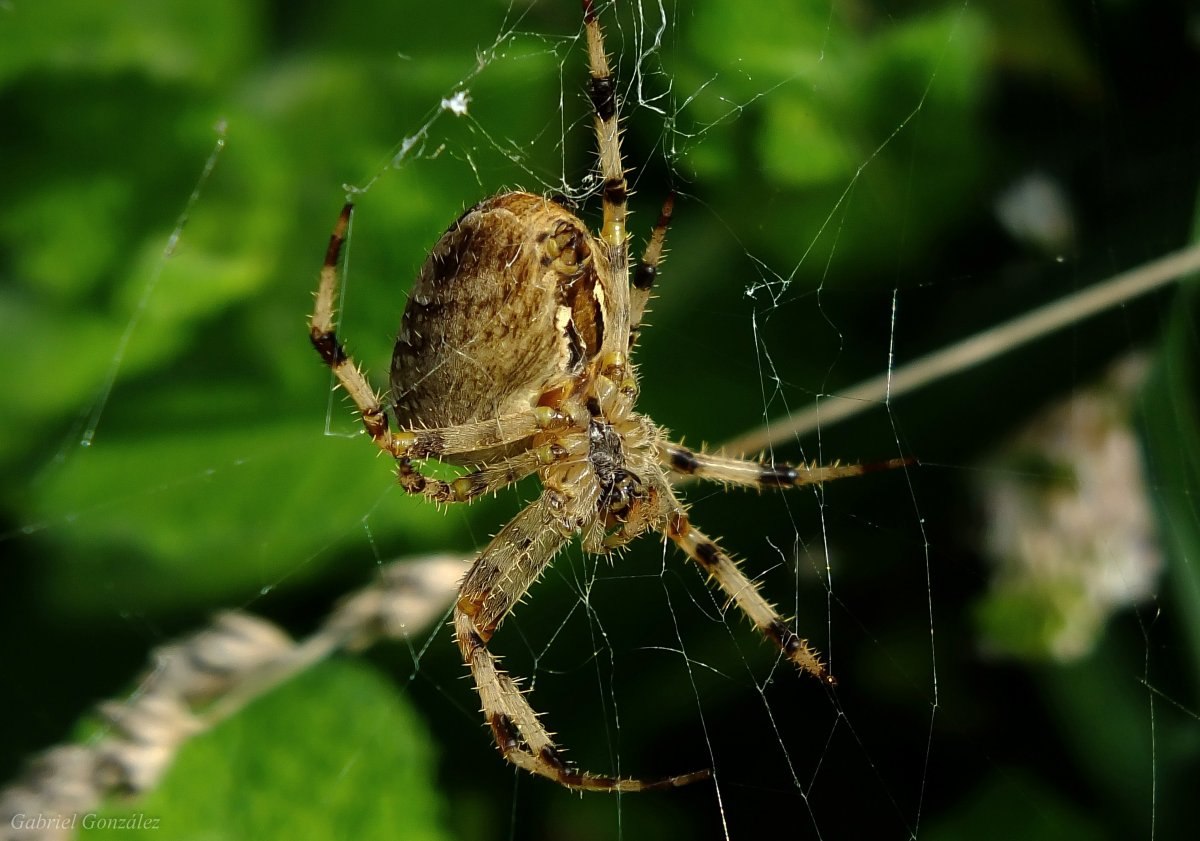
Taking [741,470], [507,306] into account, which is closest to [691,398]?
[741,470]

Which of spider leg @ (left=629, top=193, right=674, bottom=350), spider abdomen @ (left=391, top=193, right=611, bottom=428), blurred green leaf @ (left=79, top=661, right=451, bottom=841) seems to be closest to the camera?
spider abdomen @ (left=391, top=193, right=611, bottom=428)

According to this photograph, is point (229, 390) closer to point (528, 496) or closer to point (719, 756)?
point (528, 496)

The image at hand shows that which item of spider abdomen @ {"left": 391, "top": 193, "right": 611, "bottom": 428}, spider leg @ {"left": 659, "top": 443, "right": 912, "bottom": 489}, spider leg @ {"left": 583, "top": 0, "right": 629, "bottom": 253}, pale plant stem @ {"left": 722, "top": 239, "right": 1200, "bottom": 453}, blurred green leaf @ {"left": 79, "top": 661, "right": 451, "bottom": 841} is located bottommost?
blurred green leaf @ {"left": 79, "top": 661, "right": 451, "bottom": 841}

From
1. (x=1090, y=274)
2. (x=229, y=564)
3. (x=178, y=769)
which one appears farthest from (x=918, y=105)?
(x=178, y=769)

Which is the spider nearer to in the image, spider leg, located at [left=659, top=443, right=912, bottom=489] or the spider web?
spider leg, located at [left=659, top=443, right=912, bottom=489]

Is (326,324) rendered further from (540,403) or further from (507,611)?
(507,611)

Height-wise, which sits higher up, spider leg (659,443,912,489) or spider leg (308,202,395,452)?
spider leg (308,202,395,452)

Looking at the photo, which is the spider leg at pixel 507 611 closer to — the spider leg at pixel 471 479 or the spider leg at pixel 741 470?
the spider leg at pixel 471 479

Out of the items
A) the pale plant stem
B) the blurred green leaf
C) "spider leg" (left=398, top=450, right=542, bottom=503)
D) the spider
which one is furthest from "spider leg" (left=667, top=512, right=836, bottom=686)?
the blurred green leaf
